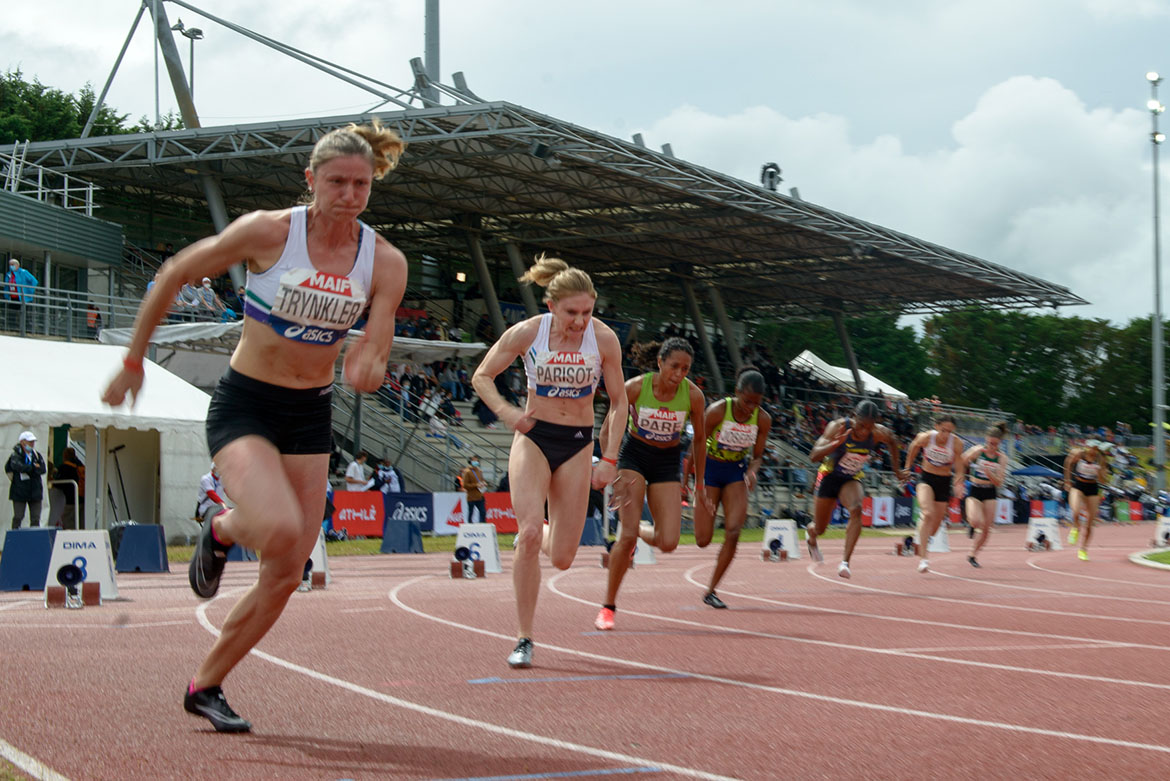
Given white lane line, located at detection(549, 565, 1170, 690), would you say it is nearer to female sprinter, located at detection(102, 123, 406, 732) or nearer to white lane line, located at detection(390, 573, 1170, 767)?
white lane line, located at detection(390, 573, 1170, 767)

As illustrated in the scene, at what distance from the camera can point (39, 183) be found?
3050cm

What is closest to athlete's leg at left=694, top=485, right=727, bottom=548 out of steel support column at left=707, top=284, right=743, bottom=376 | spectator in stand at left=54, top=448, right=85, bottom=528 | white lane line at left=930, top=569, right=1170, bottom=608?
white lane line at left=930, top=569, right=1170, bottom=608

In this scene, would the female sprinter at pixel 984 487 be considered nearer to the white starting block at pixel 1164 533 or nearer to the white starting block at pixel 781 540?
the white starting block at pixel 781 540

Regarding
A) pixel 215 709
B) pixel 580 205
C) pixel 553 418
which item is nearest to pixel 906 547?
pixel 553 418

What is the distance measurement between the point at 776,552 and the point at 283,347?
Answer: 14.9 metres

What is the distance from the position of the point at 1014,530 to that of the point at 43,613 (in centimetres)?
3117

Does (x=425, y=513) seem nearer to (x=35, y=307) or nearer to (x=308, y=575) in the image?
(x=35, y=307)

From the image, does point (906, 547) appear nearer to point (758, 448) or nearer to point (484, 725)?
point (758, 448)

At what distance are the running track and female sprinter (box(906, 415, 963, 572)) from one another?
178 inches

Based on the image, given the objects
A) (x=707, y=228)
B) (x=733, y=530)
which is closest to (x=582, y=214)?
(x=707, y=228)

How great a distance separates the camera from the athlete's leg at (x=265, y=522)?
461 cm

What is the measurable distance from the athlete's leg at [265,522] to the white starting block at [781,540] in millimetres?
14567

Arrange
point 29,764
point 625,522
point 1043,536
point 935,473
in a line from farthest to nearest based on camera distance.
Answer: point 1043,536, point 935,473, point 625,522, point 29,764

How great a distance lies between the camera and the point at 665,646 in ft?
26.2
